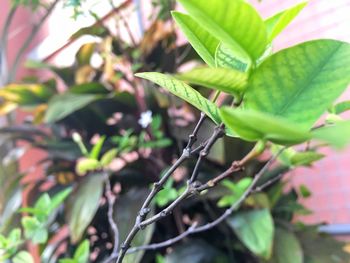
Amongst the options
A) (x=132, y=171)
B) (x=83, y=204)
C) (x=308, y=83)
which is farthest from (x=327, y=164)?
(x=308, y=83)

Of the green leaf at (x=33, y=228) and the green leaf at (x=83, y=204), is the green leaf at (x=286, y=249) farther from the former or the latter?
the green leaf at (x=33, y=228)

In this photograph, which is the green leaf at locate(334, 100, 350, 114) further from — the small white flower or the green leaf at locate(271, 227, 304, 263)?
the small white flower

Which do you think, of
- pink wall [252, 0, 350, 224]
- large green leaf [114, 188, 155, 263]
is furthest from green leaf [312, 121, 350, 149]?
pink wall [252, 0, 350, 224]

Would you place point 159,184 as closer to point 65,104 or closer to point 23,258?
point 23,258

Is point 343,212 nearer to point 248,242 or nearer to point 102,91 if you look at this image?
point 248,242

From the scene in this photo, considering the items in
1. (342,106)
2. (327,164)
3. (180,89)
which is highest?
(180,89)

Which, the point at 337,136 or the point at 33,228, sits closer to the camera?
the point at 337,136
